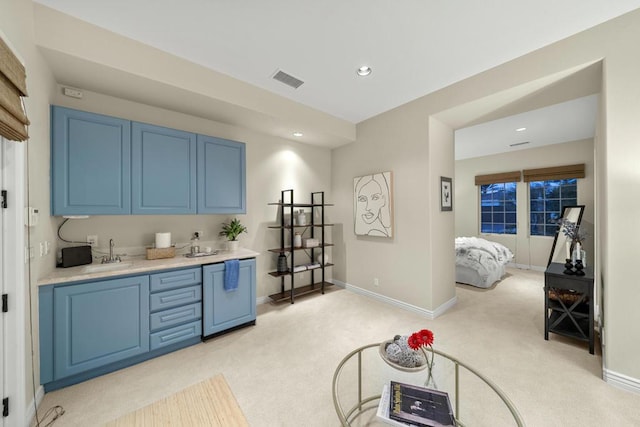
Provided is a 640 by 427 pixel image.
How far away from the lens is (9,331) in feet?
4.66

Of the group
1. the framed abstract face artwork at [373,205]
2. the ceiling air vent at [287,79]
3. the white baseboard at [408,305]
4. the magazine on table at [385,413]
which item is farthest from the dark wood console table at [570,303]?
the ceiling air vent at [287,79]

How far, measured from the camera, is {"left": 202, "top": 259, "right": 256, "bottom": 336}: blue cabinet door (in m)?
2.59

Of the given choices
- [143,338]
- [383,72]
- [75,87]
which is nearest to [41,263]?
[143,338]

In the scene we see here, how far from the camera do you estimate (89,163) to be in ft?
7.06

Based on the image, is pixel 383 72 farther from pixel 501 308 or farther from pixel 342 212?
pixel 501 308

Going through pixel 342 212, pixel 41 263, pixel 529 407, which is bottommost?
pixel 529 407

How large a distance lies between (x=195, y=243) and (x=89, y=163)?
4.15 ft

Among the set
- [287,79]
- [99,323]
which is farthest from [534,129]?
[99,323]

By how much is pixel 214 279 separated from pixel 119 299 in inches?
30.9

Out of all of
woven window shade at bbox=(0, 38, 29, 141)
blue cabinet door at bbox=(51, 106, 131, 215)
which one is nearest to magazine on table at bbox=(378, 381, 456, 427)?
woven window shade at bbox=(0, 38, 29, 141)

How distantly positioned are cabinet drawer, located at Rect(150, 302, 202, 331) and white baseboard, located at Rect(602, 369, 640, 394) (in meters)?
3.55

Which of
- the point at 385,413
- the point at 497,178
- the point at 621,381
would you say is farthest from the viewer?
the point at 497,178

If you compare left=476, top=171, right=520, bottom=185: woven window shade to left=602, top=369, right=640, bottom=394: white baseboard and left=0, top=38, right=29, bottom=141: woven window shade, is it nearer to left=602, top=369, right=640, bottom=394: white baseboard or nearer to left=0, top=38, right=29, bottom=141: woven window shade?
left=602, top=369, right=640, bottom=394: white baseboard

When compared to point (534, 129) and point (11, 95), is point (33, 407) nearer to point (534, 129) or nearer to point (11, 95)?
point (11, 95)
